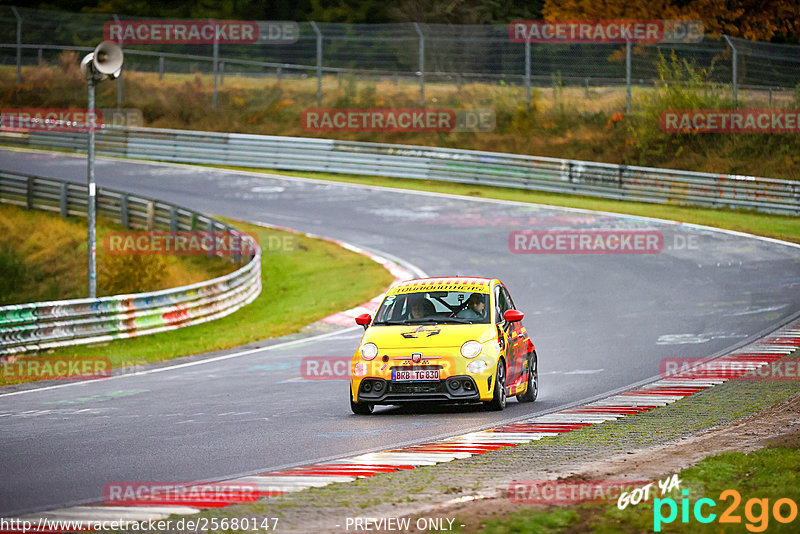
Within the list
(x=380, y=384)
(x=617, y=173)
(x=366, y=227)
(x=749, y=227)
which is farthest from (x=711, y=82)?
(x=380, y=384)

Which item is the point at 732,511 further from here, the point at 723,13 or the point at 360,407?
the point at 723,13

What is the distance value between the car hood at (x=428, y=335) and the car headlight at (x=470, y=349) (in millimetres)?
61

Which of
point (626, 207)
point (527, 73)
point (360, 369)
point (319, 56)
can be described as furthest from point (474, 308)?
point (319, 56)

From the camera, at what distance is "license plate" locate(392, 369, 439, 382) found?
11875 mm

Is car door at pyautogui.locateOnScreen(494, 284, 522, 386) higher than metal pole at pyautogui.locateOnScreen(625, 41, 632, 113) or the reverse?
the reverse

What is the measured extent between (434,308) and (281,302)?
447 inches

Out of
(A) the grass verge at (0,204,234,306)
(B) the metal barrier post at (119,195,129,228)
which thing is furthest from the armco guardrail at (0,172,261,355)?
(B) the metal barrier post at (119,195,129,228)

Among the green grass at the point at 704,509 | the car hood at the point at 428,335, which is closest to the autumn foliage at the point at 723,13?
the car hood at the point at 428,335

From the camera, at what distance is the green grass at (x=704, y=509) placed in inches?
247

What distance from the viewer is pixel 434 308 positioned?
12977 millimetres

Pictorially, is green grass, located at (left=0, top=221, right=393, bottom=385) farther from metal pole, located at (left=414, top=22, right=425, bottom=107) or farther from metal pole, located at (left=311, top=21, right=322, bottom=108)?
metal pole, located at (left=414, top=22, right=425, bottom=107)

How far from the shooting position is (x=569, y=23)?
45531mm

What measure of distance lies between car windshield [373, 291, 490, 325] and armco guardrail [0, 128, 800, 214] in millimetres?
20370

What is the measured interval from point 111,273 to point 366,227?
816cm
